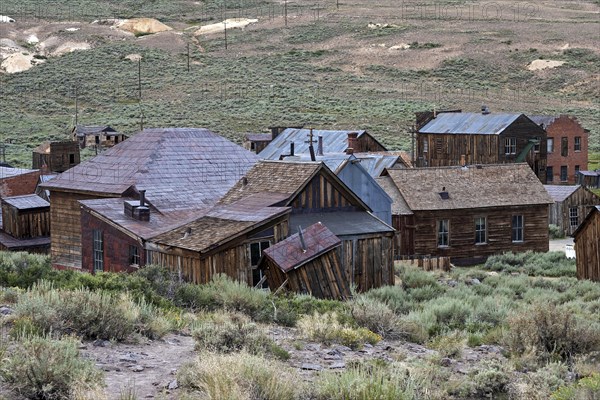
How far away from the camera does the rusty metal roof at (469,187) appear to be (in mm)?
34719

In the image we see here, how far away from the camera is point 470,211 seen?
114 ft

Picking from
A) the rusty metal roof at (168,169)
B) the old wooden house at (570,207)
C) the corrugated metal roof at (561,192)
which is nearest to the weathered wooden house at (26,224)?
the rusty metal roof at (168,169)

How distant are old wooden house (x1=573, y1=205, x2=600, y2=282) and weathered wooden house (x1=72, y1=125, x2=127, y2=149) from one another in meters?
41.0

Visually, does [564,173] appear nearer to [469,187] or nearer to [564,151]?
[564,151]

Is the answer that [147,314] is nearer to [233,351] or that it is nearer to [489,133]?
[233,351]

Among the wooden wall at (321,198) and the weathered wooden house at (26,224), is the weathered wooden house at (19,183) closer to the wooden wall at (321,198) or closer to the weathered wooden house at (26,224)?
the weathered wooden house at (26,224)

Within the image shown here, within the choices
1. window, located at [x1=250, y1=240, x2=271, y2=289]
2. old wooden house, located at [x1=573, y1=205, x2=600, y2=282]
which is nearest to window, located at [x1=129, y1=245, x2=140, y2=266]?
window, located at [x1=250, y1=240, x2=271, y2=289]

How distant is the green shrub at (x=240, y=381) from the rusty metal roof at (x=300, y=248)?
11.0 m

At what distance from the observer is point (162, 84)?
98.4 meters

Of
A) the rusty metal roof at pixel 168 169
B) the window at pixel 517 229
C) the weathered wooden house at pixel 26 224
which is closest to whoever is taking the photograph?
the rusty metal roof at pixel 168 169

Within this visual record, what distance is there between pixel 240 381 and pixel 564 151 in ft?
168

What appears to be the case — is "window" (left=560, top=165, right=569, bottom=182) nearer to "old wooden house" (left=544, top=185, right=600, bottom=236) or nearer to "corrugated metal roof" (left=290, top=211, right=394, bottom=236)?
"old wooden house" (left=544, top=185, right=600, bottom=236)

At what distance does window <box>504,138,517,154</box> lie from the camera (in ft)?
166

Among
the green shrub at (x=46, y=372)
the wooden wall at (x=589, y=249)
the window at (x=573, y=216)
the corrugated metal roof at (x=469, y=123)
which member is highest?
the corrugated metal roof at (x=469, y=123)
